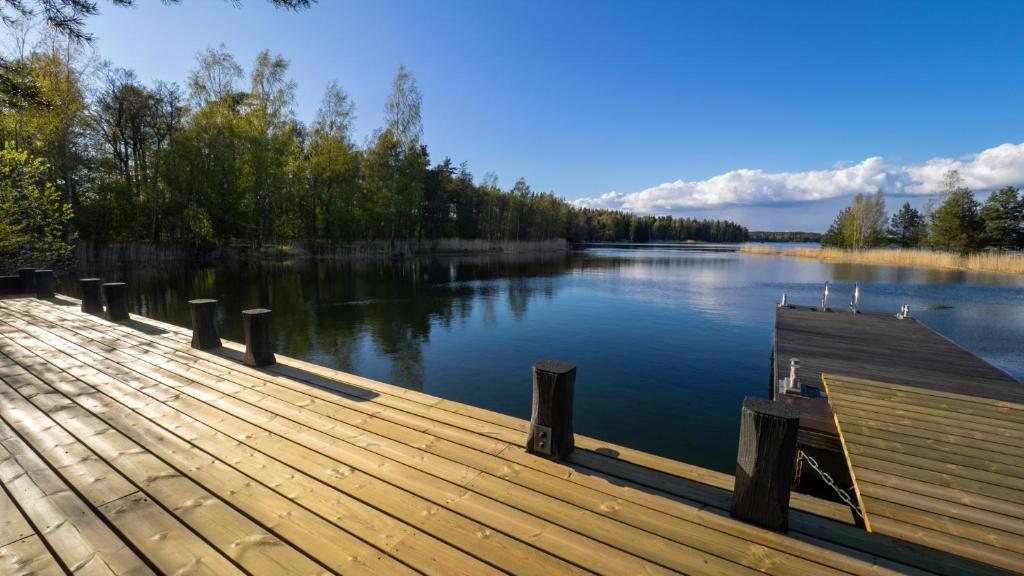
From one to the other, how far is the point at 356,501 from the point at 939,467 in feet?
13.8

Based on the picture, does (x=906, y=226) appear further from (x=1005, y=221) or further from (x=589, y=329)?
(x=589, y=329)

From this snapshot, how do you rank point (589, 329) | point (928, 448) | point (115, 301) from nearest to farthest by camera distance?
1. point (928, 448)
2. point (115, 301)
3. point (589, 329)

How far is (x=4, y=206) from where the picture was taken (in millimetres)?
10773

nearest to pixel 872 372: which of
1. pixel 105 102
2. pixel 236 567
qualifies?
pixel 236 567

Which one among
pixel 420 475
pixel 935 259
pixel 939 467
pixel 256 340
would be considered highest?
pixel 935 259

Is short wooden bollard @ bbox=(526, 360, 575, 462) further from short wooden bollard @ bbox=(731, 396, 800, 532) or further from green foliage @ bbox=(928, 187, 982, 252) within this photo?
green foliage @ bbox=(928, 187, 982, 252)

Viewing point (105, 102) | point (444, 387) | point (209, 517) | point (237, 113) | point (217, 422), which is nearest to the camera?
point (209, 517)

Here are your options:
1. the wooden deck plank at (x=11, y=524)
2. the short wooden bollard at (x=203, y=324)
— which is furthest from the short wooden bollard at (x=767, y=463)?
the short wooden bollard at (x=203, y=324)

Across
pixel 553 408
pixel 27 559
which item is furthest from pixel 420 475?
pixel 27 559

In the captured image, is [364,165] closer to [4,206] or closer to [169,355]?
[4,206]

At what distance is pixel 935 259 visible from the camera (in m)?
33.9

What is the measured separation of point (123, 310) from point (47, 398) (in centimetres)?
424

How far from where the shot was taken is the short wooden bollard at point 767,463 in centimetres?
217

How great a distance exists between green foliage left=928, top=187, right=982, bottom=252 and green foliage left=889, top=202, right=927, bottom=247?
19.8 metres
